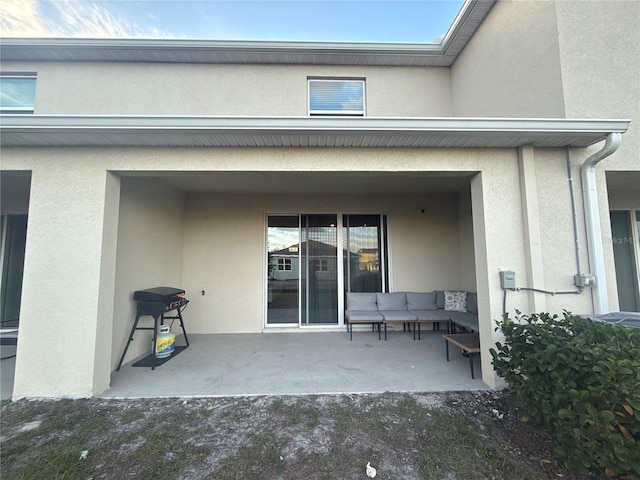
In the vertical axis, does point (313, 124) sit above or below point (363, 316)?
above

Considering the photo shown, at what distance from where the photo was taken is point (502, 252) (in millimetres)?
3166

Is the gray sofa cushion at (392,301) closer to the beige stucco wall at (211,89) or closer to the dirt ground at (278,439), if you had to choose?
the dirt ground at (278,439)

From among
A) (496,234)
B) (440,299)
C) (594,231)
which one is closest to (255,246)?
(440,299)

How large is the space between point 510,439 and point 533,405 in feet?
1.37

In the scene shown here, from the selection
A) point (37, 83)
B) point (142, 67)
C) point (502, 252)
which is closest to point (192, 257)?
point (142, 67)

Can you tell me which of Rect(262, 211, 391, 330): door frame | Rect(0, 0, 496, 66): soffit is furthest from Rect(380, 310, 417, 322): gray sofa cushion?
Rect(0, 0, 496, 66): soffit

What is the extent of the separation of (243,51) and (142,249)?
13.9 ft

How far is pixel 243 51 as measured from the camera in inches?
202

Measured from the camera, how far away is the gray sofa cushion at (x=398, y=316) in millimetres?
4805

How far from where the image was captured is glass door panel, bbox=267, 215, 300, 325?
18.4 feet

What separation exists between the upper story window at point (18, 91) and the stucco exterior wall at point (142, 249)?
11.4ft

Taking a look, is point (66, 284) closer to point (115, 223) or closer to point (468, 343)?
point (115, 223)

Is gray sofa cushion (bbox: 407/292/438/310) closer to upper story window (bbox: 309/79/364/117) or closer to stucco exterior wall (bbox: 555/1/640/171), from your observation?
stucco exterior wall (bbox: 555/1/640/171)

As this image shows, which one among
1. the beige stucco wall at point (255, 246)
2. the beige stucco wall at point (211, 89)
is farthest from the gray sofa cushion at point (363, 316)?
the beige stucco wall at point (211, 89)
